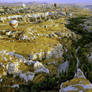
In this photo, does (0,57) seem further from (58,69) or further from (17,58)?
(58,69)

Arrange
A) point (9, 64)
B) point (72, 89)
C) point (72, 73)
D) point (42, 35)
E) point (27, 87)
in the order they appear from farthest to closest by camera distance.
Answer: point (42, 35) → point (9, 64) → point (72, 73) → point (27, 87) → point (72, 89)

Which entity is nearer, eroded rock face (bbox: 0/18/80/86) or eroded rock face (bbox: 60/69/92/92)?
eroded rock face (bbox: 60/69/92/92)

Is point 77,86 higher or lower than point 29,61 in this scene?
higher

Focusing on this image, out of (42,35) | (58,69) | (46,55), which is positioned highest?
(42,35)

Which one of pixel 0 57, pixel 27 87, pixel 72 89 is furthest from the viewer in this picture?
pixel 0 57

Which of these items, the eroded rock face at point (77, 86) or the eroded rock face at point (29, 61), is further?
the eroded rock face at point (29, 61)

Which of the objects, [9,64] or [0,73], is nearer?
[0,73]

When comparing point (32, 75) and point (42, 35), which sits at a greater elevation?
point (42, 35)

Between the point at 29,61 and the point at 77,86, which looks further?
the point at 29,61

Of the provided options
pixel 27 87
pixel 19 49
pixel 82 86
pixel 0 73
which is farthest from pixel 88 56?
pixel 0 73

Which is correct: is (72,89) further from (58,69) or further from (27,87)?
(58,69)
